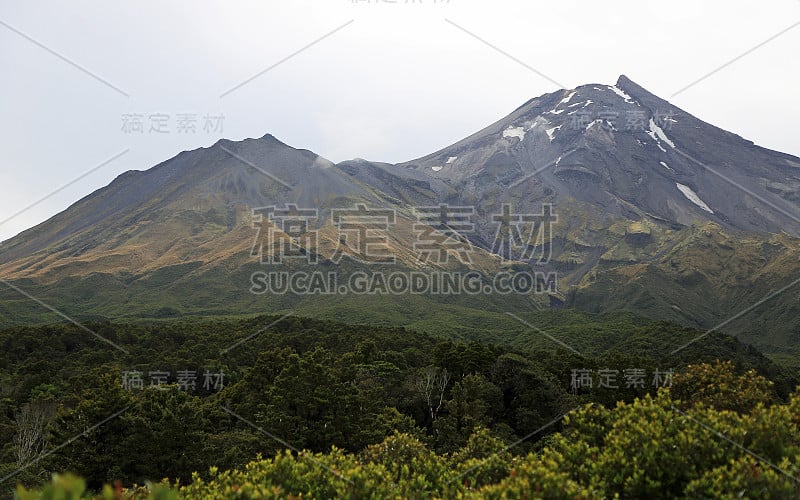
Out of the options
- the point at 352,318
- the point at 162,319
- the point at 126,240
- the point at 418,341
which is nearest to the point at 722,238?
the point at 352,318

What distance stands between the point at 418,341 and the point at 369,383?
26.5 meters

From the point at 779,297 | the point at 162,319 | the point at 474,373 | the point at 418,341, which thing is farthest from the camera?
the point at 779,297

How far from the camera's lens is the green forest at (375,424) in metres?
8.78

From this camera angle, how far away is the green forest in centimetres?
878

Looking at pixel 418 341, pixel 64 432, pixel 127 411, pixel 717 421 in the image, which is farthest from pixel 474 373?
pixel 418 341

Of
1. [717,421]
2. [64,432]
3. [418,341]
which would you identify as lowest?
[418,341]

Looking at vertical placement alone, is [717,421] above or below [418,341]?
above

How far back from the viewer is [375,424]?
2539cm

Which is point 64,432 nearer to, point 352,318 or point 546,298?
point 352,318

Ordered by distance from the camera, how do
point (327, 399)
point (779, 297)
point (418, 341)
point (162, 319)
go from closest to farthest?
point (327, 399)
point (418, 341)
point (162, 319)
point (779, 297)

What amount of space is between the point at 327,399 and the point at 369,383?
35.3 ft

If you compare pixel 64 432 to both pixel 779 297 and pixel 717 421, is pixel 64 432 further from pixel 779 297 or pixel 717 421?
pixel 779 297

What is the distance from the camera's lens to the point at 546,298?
176 metres

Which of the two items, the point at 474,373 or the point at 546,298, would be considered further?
the point at 546,298
